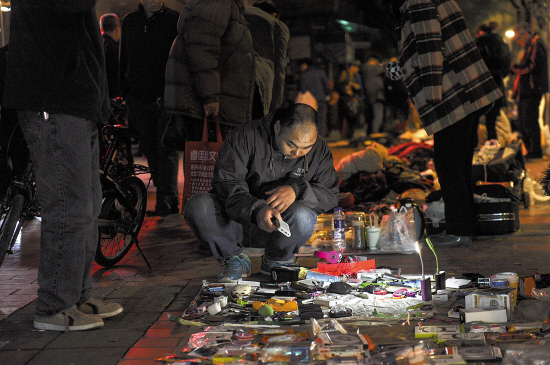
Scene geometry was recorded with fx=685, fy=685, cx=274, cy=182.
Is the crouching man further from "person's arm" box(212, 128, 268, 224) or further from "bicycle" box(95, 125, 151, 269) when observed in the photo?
"bicycle" box(95, 125, 151, 269)

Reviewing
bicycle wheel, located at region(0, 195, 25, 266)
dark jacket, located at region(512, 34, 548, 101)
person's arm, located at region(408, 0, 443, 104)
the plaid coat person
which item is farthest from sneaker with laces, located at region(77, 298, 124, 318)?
dark jacket, located at region(512, 34, 548, 101)

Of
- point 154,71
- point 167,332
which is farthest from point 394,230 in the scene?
point 154,71

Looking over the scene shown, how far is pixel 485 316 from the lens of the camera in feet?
10.6

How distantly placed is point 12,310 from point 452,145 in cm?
343

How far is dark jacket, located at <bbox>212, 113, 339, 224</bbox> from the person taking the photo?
4312 mm

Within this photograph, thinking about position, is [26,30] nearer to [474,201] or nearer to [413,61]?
[413,61]

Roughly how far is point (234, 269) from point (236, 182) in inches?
22.0

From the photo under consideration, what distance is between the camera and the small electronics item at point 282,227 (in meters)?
4.12

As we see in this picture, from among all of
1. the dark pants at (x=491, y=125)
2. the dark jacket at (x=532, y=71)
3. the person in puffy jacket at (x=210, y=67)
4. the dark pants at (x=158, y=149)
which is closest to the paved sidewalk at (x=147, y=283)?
the dark pants at (x=158, y=149)

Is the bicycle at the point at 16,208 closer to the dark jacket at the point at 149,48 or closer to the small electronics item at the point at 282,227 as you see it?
the small electronics item at the point at 282,227

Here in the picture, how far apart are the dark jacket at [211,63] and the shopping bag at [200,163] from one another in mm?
331

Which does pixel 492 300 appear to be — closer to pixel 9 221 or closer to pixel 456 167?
pixel 456 167

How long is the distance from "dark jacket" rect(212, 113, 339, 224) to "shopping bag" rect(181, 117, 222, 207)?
77cm

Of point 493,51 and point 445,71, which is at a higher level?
point 493,51
